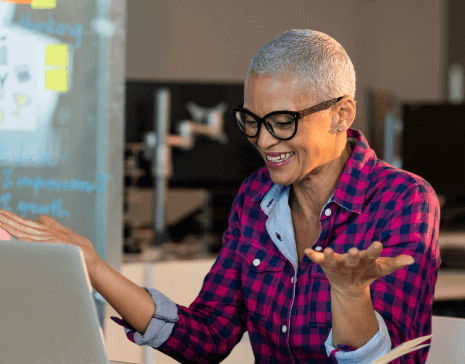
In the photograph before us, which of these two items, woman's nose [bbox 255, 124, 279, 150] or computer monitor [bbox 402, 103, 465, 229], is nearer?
woman's nose [bbox 255, 124, 279, 150]

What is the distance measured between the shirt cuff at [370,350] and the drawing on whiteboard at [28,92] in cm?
94

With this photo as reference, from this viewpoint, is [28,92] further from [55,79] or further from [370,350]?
[370,350]

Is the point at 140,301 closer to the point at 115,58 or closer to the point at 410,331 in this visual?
the point at 410,331

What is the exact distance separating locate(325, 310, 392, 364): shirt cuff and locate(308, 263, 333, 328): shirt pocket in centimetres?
19

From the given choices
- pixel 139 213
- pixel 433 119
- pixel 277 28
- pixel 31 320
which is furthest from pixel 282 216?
pixel 277 28

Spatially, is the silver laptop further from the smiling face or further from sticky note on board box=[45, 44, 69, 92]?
sticky note on board box=[45, 44, 69, 92]

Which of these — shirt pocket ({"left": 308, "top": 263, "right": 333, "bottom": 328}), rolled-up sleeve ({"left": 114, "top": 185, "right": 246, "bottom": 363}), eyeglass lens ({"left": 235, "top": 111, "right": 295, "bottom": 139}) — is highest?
eyeglass lens ({"left": 235, "top": 111, "right": 295, "bottom": 139})

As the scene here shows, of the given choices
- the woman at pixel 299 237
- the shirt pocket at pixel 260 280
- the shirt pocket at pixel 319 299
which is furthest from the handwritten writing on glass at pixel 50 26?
the shirt pocket at pixel 319 299

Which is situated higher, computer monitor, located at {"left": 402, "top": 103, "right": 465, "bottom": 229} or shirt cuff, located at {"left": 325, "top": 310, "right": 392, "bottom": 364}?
computer monitor, located at {"left": 402, "top": 103, "right": 465, "bottom": 229}

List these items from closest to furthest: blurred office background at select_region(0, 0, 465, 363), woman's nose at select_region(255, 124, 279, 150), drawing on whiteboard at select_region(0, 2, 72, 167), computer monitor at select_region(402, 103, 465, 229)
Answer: woman's nose at select_region(255, 124, 279, 150)
drawing on whiteboard at select_region(0, 2, 72, 167)
blurred office background at select_region(0, 0, 465, 363)
computer monitor at select_region(402, 103, 465, 229)

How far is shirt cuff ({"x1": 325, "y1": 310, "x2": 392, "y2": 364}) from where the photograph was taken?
784mm

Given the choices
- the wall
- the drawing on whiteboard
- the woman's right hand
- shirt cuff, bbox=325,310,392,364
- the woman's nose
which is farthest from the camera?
the wall

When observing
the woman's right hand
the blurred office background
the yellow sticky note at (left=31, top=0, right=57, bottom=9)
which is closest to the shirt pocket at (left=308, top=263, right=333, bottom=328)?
the woman's right hand

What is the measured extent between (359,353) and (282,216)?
41 centimetres
